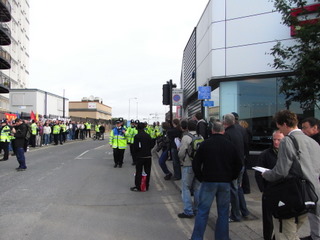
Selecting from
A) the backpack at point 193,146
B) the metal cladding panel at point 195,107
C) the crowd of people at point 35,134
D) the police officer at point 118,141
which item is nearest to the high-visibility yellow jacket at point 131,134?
the police officer at point 118,141

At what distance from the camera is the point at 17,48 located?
183 ft

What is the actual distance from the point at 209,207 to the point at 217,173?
51cm

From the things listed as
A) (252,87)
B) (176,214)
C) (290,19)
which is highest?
(290,19)

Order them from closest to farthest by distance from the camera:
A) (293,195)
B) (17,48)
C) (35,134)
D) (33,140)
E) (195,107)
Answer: (293,195)
(195,107)
(35,134)
(33,140)
(17,48)

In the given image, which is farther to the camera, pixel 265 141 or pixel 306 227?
pixel 265 141

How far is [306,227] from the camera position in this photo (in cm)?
530

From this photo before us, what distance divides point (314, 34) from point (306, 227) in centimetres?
454

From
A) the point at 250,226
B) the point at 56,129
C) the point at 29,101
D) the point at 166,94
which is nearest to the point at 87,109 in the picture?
the point at 29,101

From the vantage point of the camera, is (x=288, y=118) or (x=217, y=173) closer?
(x=288, y=118)

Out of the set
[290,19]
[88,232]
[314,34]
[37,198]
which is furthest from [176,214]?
[290,19]

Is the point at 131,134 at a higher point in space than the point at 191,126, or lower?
lower

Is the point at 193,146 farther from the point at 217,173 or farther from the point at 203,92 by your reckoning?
the point at 203,92

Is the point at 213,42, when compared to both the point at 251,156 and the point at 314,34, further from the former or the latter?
the point at 314,34

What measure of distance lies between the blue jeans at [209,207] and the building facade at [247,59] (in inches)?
304
